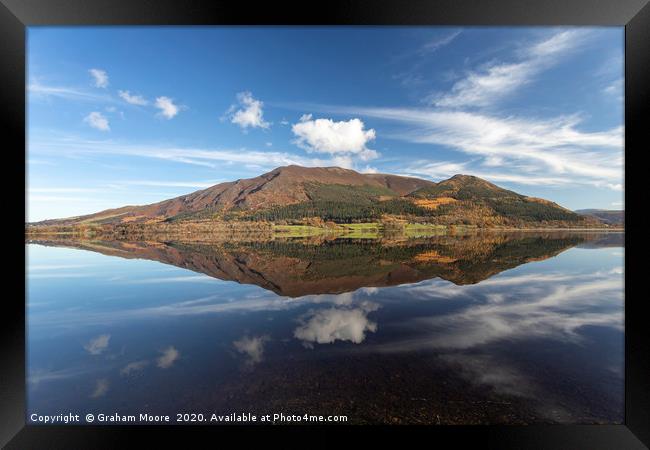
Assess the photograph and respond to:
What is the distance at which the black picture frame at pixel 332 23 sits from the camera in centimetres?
425

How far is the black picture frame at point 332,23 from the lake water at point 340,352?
0.92m

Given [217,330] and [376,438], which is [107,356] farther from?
[376,438]

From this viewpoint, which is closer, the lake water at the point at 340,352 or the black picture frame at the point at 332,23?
the black picture frame at the point at 332,23

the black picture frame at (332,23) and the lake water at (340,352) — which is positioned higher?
the black picture frame at (332,23)

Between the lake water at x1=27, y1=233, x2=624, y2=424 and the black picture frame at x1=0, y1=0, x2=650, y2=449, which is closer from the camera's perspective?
the black picture frame at x1=0, y1=0, x2=650, y2=449

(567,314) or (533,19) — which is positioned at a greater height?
(533,19)

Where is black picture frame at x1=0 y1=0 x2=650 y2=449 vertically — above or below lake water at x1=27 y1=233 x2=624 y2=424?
above

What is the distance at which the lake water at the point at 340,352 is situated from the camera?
5.53 m

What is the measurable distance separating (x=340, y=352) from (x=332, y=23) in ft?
24.3

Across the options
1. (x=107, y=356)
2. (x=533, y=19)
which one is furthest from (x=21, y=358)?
(x=533, y=19)

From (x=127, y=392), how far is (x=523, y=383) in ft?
27.3

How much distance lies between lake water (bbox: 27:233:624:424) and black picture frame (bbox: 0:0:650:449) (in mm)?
925

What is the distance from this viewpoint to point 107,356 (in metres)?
7.91

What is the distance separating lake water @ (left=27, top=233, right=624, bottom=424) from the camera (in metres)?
5.53
